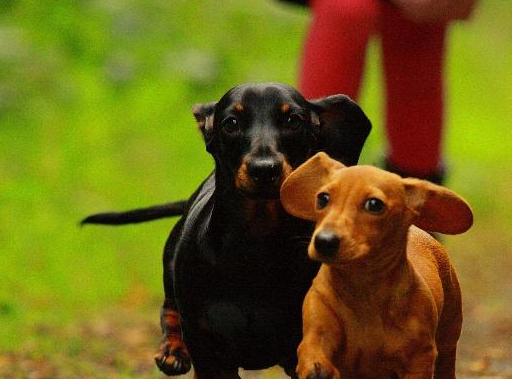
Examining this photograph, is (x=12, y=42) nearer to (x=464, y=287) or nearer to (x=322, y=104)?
(x=464, y=287)

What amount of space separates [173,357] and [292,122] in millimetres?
817

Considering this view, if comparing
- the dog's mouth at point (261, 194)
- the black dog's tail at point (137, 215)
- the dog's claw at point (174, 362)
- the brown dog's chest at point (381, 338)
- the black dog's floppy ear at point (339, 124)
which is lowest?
the dog's claw at point (174, 362)

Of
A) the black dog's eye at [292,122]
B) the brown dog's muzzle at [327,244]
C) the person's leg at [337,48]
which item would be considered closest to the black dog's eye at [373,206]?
the brown dog's muzzle at [327,244]

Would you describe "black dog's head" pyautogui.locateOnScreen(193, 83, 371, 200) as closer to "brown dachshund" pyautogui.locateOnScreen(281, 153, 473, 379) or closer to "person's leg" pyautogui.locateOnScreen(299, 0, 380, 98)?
"brown dachshund" pyautogui.locateOnScreen(281, 153, 473, 379)

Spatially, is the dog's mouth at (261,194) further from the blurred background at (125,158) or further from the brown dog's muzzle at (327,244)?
the blurred background at (125,158)

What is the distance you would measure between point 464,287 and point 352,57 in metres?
2.88

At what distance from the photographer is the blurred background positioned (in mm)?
5277

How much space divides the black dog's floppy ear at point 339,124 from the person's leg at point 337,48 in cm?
87

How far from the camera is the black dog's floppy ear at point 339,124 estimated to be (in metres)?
2.87

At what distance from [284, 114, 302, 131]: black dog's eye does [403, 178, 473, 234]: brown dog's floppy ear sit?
36 cm

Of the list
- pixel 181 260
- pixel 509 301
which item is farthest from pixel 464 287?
pixel 181 260

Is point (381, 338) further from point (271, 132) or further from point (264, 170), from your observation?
point (271, 132)

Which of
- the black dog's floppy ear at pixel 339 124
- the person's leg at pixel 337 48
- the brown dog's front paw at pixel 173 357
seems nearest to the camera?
the black dog's floppy ear at pixel 339 124

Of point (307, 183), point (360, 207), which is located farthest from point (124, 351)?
point (360, 207)
